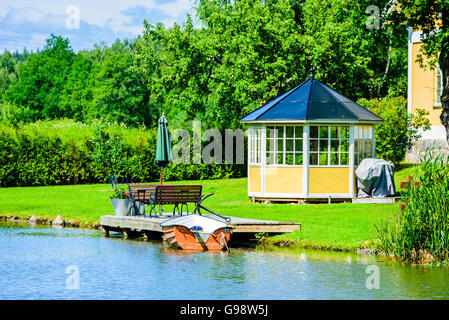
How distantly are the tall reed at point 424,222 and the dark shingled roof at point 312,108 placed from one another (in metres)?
8.18

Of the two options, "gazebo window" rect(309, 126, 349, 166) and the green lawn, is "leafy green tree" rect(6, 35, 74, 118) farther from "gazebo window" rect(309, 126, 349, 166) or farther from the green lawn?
"gazebo window" rect(309, 126, 349, 166)

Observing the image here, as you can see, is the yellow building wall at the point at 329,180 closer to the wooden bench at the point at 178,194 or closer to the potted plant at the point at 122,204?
the wooden bench at the point at 178,194

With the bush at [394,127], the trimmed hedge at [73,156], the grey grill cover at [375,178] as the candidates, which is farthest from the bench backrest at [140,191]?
the trimmed hedge at [73,156]

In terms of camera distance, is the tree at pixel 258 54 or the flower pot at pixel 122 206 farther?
the tree at pixel 258 54

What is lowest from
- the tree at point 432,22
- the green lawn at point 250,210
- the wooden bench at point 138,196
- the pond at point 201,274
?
the pond at point 201,274

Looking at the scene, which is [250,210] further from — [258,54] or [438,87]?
[438,87]

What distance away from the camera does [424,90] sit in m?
30.1

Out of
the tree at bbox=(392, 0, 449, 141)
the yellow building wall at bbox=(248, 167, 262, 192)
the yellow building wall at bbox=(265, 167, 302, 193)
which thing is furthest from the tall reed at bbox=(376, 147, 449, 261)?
the tree at bbox=(392, 0, 449, 141)

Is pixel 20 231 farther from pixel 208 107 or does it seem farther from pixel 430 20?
pixel 208 107

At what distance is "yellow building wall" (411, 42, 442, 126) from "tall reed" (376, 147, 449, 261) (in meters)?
15.7

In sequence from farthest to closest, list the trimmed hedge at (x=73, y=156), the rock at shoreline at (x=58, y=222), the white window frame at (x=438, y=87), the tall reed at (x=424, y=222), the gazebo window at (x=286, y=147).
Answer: the trimmed hedge at (x=73, y=156)
the white window frame at (x=438, y=87)
the gazebo window at (x=286, y=147)
the rock at shoreline at (x=58, y=222)
the tall reed at (x=424, y=222)

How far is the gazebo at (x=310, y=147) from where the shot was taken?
74.3ft

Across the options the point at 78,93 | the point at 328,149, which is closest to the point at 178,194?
the point at 328,149

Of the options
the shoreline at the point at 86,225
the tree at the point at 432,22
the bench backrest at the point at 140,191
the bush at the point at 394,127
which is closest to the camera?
the shoreline at the point at 86,225
